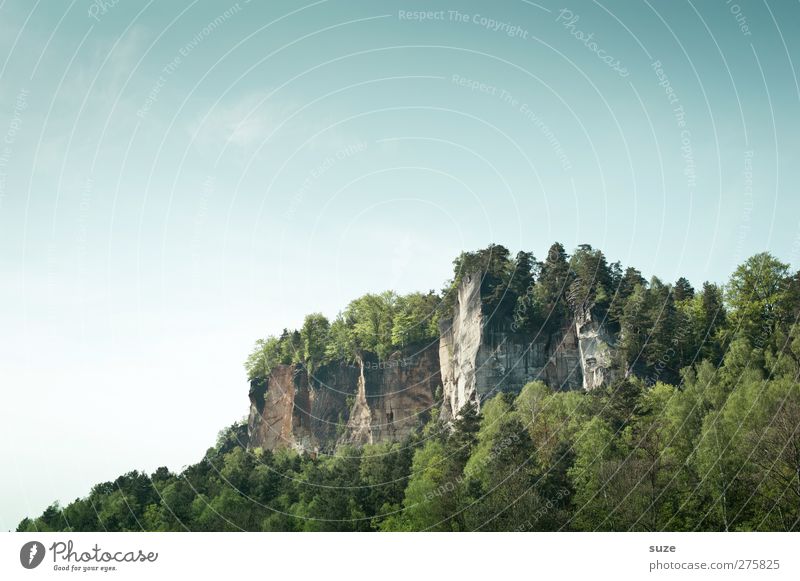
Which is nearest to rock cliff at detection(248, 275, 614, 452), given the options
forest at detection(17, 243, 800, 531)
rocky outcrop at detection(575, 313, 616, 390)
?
rocky outcrop at detection(575, 313, 616, 390)

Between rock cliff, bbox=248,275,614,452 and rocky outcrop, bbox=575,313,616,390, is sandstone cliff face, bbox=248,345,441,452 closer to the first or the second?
rock cliff, bbox=248,275,614,452

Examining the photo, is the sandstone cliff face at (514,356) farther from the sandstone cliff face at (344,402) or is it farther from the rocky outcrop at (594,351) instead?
the sandstone cliff face at (344,402)

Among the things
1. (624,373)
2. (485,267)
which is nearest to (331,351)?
(485,267)

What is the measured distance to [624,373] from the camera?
7681 centimetres

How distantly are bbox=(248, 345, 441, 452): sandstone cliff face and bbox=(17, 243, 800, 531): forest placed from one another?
521 cm

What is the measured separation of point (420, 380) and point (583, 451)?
55.9 m

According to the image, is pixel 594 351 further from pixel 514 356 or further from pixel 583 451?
pixel 583 451

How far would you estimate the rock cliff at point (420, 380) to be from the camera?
298ft

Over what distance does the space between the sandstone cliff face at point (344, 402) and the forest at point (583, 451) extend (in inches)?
205

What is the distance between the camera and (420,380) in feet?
371

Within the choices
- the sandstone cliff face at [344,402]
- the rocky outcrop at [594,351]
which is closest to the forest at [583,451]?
the rocky outcrop at [594,351]

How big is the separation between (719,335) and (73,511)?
249ft

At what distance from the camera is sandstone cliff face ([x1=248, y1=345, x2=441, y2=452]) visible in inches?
4392
